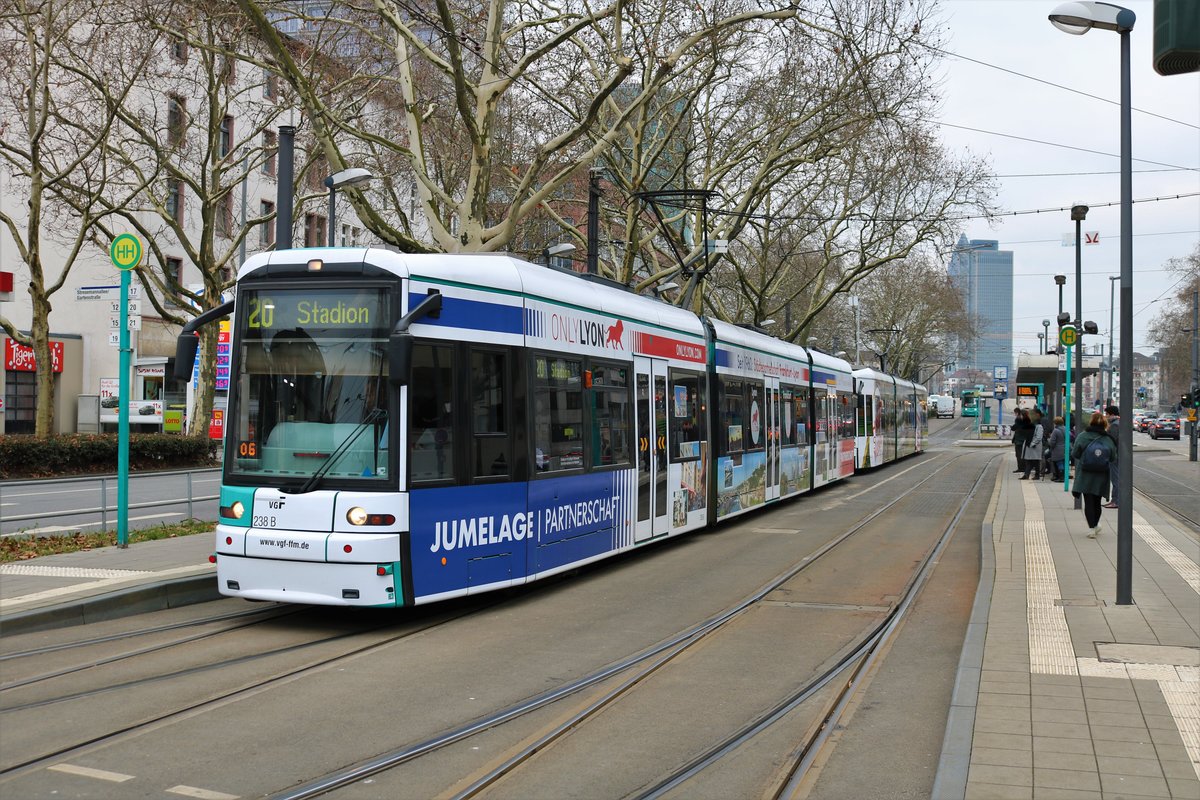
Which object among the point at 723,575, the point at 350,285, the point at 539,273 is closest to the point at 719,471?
the point at 723,575

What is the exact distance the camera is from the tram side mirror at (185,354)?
31.7 ft

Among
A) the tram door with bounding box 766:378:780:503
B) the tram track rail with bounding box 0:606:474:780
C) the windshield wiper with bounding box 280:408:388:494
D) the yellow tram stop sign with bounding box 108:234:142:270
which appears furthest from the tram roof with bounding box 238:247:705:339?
the tram door with bounding box 766:378:780:503

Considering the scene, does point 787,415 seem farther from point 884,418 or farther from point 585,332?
point 884,418

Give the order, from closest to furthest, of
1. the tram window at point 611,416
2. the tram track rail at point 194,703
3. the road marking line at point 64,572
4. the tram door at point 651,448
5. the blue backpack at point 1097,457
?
the tram track rail at point 194,703 → the road marking line at point 64,572 → the tram window at point 611,416 → the tram door at point 651,448 → the blue backpack at point 1097,457

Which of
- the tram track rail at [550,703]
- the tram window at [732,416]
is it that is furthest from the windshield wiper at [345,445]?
the tram window at [732,416]

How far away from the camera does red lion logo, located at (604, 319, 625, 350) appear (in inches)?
522

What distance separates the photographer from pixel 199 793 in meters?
5.35

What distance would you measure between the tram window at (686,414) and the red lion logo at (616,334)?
1979 millimetres

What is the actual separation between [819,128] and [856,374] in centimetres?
750

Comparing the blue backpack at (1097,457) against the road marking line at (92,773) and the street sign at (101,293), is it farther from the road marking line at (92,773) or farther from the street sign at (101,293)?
the road marking line at (92,773)

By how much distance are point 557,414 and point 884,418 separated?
28.8 metres

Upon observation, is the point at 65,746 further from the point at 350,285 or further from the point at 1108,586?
the point at 1108,586

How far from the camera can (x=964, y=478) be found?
3294 cm

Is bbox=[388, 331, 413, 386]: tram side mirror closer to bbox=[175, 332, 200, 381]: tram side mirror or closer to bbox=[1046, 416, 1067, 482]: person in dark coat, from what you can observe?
bbox=[175, 332, 200, 381]: tram side mirror
